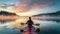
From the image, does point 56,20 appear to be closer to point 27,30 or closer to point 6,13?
point 27,30

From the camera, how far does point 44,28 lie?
78.0 inches

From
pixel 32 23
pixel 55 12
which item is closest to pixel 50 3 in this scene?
pixel 55 12

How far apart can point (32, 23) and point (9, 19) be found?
0.29 m

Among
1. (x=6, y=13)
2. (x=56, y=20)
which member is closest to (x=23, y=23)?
(x=6, y=13)

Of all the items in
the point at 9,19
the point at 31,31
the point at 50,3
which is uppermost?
the point at 50,3

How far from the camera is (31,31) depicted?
190 cm

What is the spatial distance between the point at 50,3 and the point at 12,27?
552mm

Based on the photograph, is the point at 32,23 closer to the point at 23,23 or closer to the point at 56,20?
the point at 23,23

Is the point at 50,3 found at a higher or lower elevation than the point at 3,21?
higher

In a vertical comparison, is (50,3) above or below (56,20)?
above

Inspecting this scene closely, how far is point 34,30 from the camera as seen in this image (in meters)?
1.94

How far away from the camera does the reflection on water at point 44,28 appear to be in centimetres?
197

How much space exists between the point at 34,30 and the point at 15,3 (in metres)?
0.41

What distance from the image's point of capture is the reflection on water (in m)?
1.97
